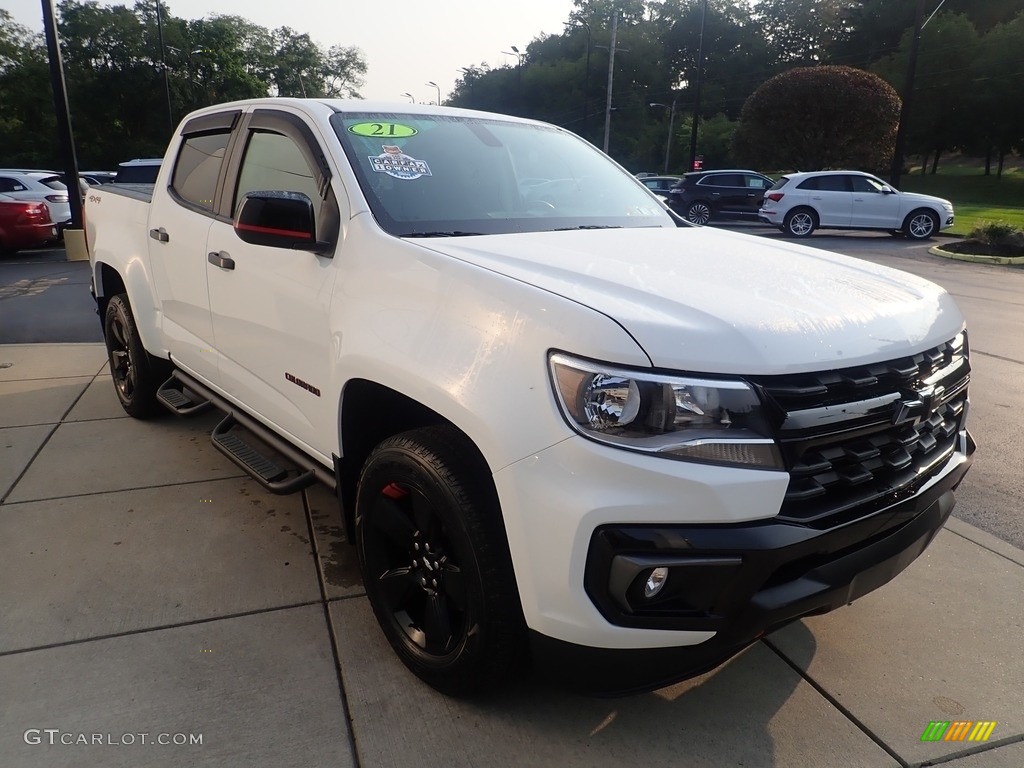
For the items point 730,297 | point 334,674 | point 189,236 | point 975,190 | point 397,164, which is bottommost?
point 975,190

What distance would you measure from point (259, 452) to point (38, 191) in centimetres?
1461

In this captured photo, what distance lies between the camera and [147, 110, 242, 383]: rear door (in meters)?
3.73

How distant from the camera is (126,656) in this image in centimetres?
263

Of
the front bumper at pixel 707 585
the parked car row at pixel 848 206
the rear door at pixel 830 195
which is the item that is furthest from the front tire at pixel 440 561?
the rear door at pixel 830 195

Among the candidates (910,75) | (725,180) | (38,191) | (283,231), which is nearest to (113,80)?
(38,191)

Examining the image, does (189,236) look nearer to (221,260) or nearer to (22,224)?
(221,260)

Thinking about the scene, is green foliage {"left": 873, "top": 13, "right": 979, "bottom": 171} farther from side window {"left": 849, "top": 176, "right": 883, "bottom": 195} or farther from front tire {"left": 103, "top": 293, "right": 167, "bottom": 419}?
front tire {"left": 103, "top": 293, "right": 167, "bottom": 419}

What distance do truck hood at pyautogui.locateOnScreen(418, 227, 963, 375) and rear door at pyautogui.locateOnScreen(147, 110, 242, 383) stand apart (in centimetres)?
176

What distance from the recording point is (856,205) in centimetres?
1847

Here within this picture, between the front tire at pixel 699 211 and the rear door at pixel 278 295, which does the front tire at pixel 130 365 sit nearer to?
the rear door at pixel 278 295

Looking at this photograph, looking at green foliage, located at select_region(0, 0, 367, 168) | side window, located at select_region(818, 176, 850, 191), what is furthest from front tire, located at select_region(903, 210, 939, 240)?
green foliage, located at select_region(0, 0, 367, 168)

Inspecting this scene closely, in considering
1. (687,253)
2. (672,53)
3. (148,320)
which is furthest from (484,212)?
(672,53)

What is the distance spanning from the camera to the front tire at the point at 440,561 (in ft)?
6.80

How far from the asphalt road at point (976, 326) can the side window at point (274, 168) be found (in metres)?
3.49
